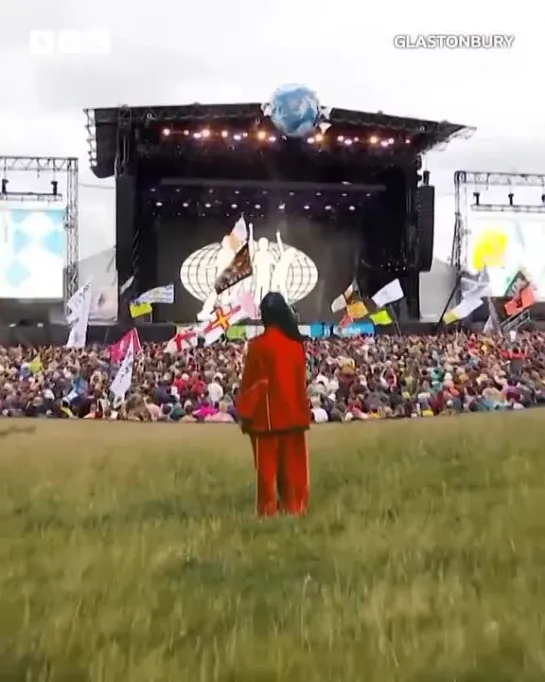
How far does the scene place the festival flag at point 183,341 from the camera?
7.01 feet

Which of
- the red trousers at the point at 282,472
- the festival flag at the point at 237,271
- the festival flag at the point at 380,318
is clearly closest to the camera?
the red trousers at the point at 282,472

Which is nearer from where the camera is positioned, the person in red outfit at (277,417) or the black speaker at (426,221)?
the person in red outfit at (277,417)

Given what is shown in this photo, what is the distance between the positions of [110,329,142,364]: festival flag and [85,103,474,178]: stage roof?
1.68 ft

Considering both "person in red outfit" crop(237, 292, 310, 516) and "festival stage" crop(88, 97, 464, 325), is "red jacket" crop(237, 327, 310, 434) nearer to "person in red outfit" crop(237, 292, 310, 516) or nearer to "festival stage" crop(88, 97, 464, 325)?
"person in red outfit" crop(237, 292, 310, 516)

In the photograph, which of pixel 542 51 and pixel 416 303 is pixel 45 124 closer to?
pixel 416 303

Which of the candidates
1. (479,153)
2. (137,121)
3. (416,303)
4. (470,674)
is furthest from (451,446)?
(137,121)

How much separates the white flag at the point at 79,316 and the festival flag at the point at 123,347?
3.2 inches

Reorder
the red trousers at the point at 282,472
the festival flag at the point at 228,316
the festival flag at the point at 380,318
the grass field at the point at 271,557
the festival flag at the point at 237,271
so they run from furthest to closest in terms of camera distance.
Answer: the festival flag at the point at 380,318 → the festival flag at the point at 237,271 → the festival flag at the point at 228,316 → the red trousers at the point at 282,472 → the grass field at the point at 271,557

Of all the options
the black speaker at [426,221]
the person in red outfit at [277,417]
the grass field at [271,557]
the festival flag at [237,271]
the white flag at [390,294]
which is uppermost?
the black speaker at [426,221]

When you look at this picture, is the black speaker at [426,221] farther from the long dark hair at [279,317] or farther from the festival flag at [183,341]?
the festival flag at [183,341]

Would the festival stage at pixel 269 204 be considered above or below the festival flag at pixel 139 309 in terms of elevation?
above

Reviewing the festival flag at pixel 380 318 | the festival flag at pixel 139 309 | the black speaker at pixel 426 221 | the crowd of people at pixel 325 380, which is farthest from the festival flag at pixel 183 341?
the black speaker at pixel 426 221

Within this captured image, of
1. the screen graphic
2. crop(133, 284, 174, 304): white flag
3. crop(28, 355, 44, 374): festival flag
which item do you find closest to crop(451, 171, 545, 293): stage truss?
the screen graphic

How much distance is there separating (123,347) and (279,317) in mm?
449
